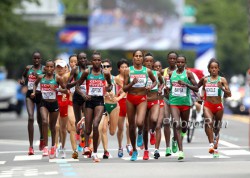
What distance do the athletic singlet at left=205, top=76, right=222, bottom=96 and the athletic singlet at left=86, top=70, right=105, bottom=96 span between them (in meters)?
2.16

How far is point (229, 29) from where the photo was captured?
355 feet

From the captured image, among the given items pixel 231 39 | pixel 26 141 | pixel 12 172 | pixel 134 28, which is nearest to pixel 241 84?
pixel 134 28

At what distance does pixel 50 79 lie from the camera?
71.7 feet

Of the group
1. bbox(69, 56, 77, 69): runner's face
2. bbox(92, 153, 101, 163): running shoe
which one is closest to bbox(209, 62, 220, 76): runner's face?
bbox(92, 153, 101, 163): running shoe

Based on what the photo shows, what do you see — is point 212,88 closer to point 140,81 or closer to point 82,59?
point 140,81

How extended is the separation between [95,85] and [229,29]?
88.5 m

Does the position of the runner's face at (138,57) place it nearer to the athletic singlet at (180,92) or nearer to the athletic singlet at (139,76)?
the athletic singlet at (139,76)

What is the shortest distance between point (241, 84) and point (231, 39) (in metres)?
48.8

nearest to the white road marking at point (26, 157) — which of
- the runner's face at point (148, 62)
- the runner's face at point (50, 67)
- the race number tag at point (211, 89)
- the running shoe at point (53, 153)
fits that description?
the running shoe at point (53, 153)

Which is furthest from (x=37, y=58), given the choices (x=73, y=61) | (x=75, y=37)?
(x=75, y=37)

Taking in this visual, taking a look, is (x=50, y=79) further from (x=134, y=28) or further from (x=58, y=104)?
(x=134, y=28)

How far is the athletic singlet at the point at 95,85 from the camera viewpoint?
20578 mm

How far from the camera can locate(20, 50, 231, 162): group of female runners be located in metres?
20.6

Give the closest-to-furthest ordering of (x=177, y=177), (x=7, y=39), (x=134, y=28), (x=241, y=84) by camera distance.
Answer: (x=177, y=177) < (x=7, y=39) < (x=241, y=84) < (x=134, y=28)
